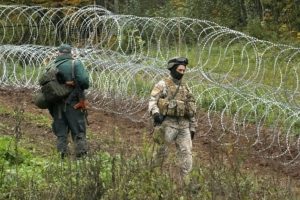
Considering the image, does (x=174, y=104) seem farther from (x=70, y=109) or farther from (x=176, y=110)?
(x=70, y=109)

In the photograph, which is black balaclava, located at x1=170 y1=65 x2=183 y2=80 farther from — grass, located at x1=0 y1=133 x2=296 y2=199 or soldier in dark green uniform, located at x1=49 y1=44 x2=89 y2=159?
grass, located at x1=0 y1=133 x2=296 y2=199

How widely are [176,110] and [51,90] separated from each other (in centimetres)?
190

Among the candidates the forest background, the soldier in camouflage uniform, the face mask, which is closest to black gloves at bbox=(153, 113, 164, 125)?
the soldier in camouflage uniform

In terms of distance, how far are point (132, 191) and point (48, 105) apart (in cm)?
476

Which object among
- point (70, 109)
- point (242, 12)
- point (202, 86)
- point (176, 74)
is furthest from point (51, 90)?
point (242, 12)

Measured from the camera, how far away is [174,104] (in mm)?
8719

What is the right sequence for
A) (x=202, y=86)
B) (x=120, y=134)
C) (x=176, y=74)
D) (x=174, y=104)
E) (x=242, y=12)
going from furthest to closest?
(x=242, y=12), (x=202, y=86), (x=120, y=134), (x=176, y=74), (x=174, y=104)

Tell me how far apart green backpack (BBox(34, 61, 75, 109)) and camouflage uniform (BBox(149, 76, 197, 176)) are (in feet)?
4.66

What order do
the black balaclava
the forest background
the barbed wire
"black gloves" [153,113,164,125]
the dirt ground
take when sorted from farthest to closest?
the forest background < the barbed wire < the dirt ground < the black balaclava < "black gloves" [153,113,164,125]

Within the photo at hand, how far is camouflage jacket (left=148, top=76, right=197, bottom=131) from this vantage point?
8742 mm

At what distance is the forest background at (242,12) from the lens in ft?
83.0

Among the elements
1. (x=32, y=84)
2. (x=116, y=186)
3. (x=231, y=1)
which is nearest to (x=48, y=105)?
(x=116, y=186)

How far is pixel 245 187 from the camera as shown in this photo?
5.04 meters

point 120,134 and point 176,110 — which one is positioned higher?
point 176,110
